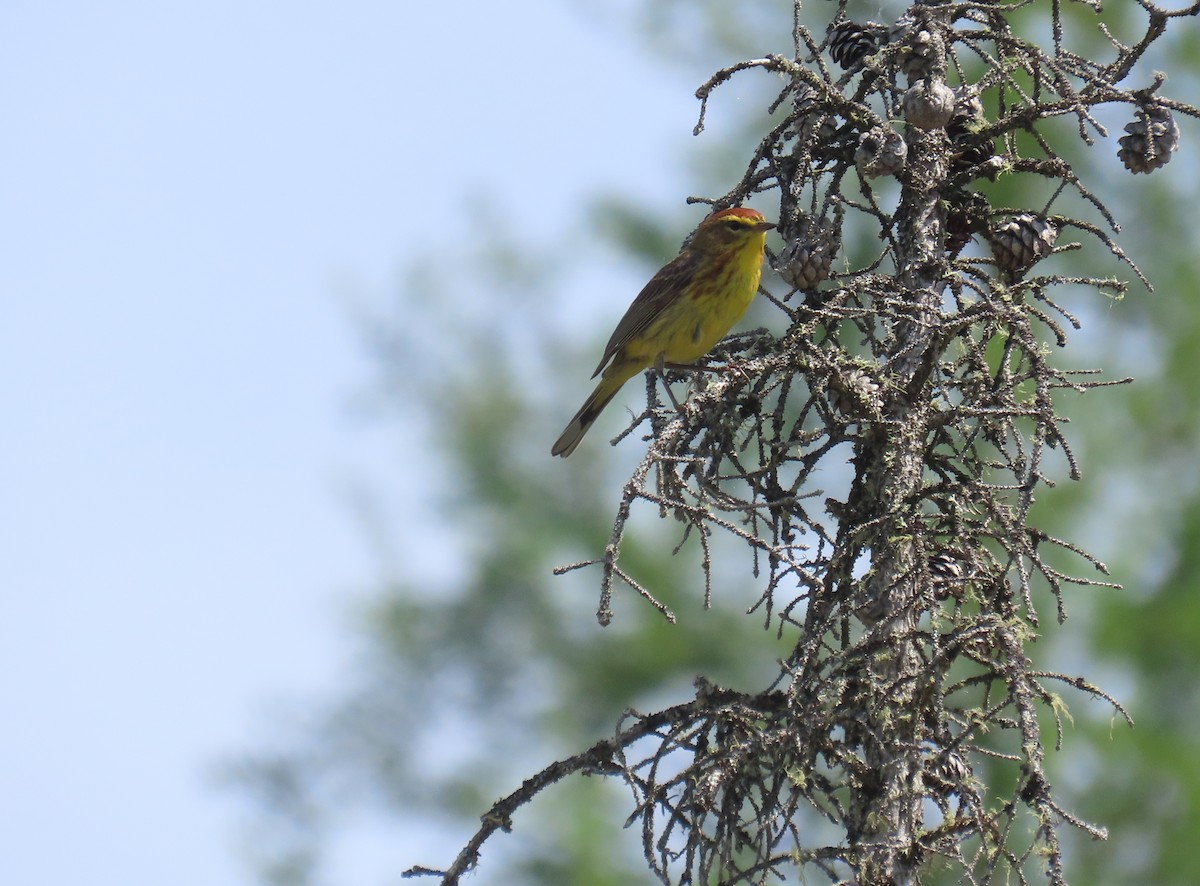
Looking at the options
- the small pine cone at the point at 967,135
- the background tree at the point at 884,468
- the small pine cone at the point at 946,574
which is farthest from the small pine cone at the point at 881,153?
the small pine cone at the point at 946,574

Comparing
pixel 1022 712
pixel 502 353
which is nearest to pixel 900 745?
pixel 1022 712

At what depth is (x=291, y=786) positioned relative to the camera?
15.4 meters

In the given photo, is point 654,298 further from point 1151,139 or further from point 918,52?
point 1151,139

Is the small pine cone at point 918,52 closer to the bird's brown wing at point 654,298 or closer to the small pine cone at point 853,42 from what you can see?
the small pine cone at point 853,42

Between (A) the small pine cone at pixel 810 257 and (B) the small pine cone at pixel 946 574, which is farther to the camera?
(A) the small pine cone at pixel 810 257

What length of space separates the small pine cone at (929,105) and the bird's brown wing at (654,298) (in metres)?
1.89

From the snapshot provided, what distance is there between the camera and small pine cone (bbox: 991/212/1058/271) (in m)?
2.79

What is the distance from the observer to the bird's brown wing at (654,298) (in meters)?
4.82

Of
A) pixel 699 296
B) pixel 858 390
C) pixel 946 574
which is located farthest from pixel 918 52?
pixel 699 296

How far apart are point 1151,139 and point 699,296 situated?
7.55 ft

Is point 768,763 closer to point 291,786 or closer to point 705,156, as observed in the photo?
point 705,156

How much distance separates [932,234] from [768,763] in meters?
1.05

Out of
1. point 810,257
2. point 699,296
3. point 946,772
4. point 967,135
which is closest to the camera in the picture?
point 946,772

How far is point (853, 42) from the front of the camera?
3137mm
